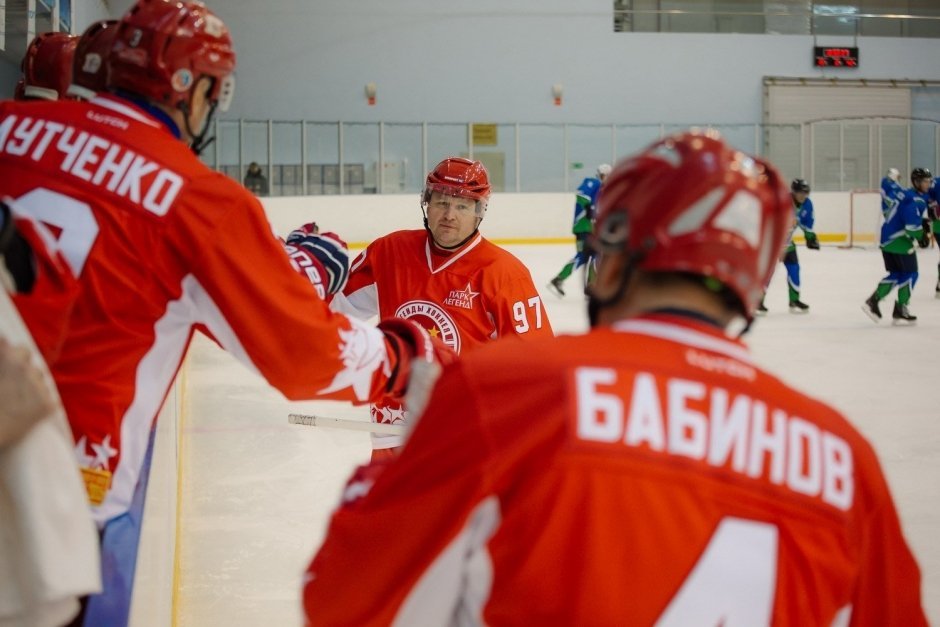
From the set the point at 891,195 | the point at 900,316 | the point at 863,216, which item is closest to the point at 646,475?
the point at 900,316

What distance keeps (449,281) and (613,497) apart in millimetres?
2431

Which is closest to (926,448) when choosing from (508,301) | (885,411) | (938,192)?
(885,411)

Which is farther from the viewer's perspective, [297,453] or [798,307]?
[798,307]

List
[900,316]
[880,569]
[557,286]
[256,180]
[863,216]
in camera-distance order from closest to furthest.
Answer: [880,569] → [900,316] → [557,286] → [256,180] → [863,216]

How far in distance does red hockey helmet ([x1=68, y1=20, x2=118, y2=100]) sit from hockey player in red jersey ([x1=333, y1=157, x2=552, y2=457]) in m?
1.63

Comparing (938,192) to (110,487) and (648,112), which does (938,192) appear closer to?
(648,112)

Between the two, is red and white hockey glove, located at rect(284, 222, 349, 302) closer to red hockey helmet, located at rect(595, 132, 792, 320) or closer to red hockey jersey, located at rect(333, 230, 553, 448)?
red hockey helmet, located at rect(595, 132, 792, 320)

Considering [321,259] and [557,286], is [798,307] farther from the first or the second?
[321,259]

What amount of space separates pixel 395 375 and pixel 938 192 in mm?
10706

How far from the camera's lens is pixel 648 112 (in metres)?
19.7

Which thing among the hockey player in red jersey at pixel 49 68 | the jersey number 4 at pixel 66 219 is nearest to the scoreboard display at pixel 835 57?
the hockey player in red jersey at pixel 49 68

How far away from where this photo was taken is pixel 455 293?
3.34m

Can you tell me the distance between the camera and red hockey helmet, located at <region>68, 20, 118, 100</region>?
1.74m

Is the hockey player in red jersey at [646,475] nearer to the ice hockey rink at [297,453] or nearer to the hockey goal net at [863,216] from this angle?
the ice hockey rink at [297,453]
